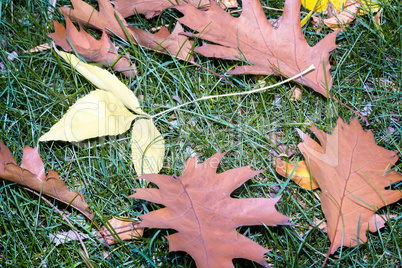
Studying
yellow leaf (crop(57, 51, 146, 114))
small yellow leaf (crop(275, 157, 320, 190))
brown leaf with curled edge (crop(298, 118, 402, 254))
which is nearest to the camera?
→ brown leaf with curled edge (crop(298, 118, 402, 254))

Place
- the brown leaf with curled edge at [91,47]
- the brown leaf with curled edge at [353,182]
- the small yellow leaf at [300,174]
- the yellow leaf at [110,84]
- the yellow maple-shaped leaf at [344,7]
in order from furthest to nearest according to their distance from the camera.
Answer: the yellow maple-shaped leaf at [344,7] → the brown leaf with curled edge at [91,47] → the yellow leaf at [110,84] → the small yellow leaf at [300,174] → the brown leaf with curled edge at [353,182]

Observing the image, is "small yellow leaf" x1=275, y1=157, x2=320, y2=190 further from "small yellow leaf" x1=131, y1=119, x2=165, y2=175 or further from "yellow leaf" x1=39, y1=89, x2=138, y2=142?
"yellow leaf" x1=39, y1=89, x2=138, y2=142

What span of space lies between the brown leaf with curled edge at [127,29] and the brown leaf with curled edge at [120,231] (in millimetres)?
841

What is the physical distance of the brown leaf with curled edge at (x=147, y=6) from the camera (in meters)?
1.98

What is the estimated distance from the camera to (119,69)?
192cm

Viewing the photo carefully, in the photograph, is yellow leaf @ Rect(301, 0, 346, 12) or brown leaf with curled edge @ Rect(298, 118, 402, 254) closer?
brown leaf with curled edge @ Rect(298, 118, 402, 254)

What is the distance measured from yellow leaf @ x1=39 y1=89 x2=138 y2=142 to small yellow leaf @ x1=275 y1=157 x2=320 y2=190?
71 centimetres

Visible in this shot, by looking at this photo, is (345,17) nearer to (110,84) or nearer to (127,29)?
(127,29)

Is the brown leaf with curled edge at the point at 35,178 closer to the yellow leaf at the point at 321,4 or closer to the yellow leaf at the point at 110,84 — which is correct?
the yellow leaf at the point at 110,84

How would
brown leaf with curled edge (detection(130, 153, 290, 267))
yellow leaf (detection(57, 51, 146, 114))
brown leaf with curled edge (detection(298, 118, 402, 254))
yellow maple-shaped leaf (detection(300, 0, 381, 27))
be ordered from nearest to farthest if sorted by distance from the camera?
brown leaf with curled edge (detection(130, 153, 290, 267)) < brown leaf with curled edge (detection(298, 118, 402, 254)) < yellow leaf (detection(57, 51, 146, 114)) < yellow maple-shaped leaf (detection(300, 0, 381, 27))

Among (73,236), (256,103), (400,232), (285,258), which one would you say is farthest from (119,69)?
(400,232)

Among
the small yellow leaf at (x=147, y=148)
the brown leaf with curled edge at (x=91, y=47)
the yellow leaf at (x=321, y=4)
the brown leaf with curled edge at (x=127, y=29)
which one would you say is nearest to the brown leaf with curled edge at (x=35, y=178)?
the small yellow leaf at (x=147, y=148)

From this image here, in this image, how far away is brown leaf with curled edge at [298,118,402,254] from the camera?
58.2 inches

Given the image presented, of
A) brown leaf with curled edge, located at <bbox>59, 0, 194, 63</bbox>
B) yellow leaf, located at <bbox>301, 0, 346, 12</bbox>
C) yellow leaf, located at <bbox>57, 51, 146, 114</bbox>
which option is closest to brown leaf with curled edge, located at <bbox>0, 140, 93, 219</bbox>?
yellow leaf, located at <bbox>57, 51, 146, 114</bbox>
